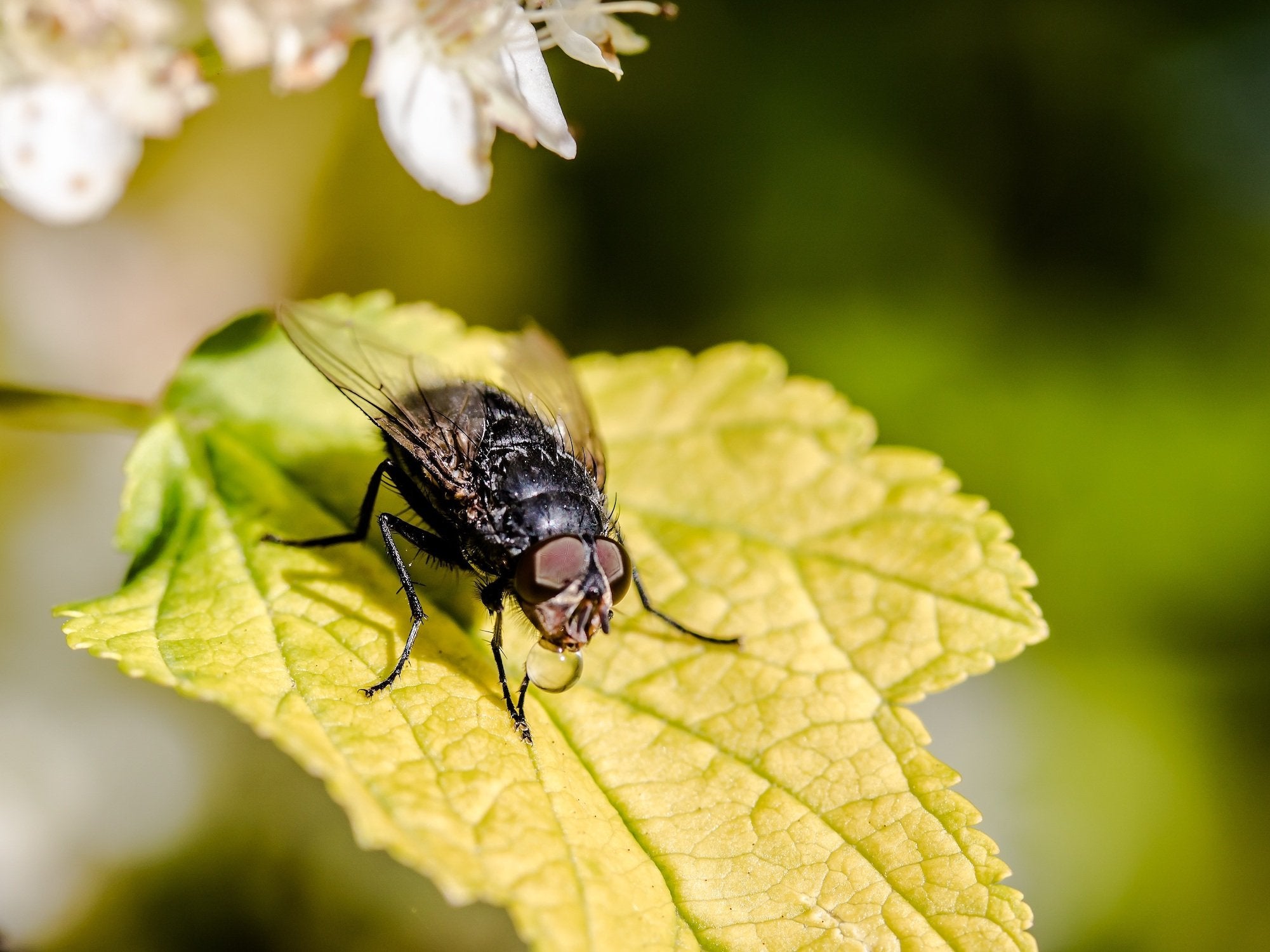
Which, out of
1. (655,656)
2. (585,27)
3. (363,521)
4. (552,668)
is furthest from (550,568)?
(585,27)

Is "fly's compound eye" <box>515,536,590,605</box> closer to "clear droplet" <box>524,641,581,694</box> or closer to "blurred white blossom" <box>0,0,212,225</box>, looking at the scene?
"clear droplet" <box>524,641,581,694</box>

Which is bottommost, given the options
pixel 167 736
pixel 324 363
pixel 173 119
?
pixel 167 736

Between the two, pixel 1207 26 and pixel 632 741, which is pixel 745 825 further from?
pixel 1207 26

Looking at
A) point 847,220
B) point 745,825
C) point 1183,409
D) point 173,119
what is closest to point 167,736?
point 745,825

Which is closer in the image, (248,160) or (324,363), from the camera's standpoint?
(324,363)

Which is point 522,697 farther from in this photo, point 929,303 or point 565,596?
point 929,303

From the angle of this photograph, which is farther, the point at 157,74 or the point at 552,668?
the point at 552,668
